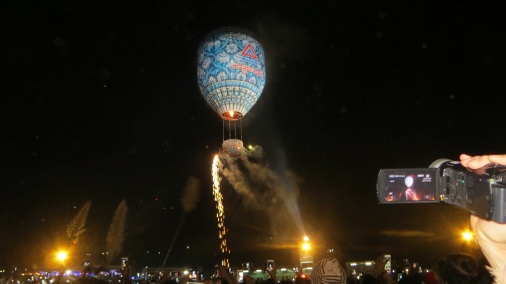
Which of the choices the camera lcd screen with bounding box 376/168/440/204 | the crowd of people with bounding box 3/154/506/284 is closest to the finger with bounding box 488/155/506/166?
the crowd of people with bounding box 3/154/506/284

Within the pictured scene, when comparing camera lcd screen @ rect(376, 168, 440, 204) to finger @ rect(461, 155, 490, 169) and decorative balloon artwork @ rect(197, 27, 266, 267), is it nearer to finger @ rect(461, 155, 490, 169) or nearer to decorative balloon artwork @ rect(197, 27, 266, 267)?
finger @ rect(461, 155, 490, 169)

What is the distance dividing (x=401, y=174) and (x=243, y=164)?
38.5 meters

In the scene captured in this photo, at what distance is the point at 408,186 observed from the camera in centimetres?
268

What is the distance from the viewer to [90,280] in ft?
15.1

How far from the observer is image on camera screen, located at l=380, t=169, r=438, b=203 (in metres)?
2.62

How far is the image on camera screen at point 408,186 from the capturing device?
103 inches

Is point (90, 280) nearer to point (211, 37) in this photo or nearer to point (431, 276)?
point (431, 276)

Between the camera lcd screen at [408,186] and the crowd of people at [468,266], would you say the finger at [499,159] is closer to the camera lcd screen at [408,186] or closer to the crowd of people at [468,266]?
the crowd of people at [468,266]

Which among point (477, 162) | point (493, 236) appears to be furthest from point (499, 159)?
point (493, 236)

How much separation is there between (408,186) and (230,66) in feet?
50.0

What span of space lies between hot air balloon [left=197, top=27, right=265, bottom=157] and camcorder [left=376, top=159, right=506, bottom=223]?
1517cm

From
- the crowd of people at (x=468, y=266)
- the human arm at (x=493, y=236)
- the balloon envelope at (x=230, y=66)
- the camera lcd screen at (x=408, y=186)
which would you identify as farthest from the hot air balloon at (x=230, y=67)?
the human arm at (x=493, y=236)

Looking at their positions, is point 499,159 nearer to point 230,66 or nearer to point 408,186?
point 408,186

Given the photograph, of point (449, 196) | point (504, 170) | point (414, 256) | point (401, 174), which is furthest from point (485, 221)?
point (414, 256)
